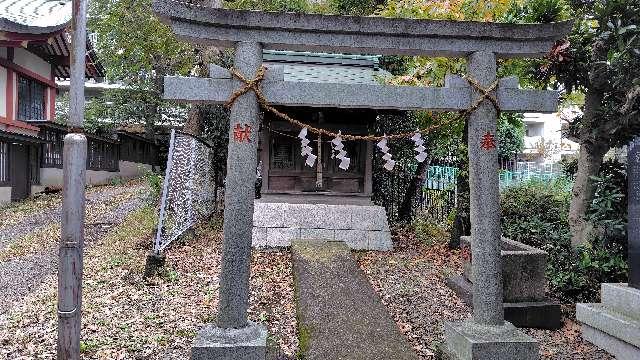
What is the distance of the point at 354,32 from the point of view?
4.80 meters

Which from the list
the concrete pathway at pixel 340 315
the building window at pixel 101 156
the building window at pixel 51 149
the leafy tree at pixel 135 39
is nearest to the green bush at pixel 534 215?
the concrete pathway at pixel 340 315

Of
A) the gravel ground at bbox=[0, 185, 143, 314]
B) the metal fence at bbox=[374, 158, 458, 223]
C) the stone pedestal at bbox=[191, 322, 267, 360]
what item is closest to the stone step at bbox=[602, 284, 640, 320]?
the stone pedestal at bbox=[191, 322, 267, 360]

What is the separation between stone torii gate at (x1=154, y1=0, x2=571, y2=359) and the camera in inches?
181

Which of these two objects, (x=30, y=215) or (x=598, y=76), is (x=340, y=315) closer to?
(x=598, y=76)

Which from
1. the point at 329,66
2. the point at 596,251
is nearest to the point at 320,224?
the point at 329,66

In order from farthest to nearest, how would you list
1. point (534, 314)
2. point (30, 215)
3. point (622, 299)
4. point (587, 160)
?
point (30, 215), point (587, 160), point (534, 314), point (622, 299)

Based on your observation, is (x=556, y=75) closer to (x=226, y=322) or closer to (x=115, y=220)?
(x=226, y=322)

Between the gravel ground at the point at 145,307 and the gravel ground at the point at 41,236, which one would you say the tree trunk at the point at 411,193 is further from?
the gravel ground at the point at 41,236

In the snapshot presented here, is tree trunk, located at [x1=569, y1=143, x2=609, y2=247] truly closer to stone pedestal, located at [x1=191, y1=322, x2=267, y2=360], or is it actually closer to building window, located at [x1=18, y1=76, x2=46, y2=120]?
stone pedestal, located at [x1=191, y1=322, x2=267, y2=360]

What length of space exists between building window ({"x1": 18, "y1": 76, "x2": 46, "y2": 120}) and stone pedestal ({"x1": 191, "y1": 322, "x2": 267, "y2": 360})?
57.7 feet

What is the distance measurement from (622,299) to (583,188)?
2.47 m

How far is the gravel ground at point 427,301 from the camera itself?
606 centimetres

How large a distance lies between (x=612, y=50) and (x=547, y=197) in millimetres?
4557

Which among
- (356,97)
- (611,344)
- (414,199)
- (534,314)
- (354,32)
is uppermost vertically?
(354,32)
